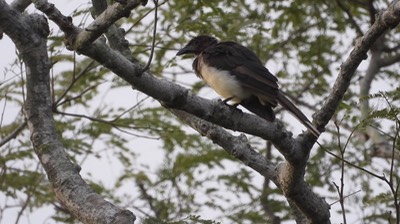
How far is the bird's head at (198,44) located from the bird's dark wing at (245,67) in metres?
0.40

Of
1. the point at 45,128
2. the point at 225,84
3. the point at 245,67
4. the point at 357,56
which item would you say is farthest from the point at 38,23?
the point at 245,67

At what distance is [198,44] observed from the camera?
693cm

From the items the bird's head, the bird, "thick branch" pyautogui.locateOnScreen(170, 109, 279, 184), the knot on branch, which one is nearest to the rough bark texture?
the knot on branch

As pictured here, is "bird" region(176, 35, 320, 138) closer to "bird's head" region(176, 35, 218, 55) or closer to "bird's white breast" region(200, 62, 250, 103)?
"bird's white breast" region(200, 62, 250, 103)

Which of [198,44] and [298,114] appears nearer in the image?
[298,114]

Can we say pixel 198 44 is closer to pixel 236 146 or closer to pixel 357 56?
pixel 236 146

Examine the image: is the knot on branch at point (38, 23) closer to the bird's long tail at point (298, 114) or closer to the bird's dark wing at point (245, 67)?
the bird's long tail at point (298, 114)

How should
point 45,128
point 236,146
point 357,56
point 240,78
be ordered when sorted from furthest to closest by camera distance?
point 240,78 → point 236,146 → point 45,128 → point 357,56

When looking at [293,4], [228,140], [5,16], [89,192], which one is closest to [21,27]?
[5,16]

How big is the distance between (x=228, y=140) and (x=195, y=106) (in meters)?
0.92

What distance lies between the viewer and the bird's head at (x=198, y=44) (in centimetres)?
690

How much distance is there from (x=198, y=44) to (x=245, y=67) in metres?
0.92

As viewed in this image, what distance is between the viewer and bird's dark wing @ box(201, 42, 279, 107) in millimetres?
5848

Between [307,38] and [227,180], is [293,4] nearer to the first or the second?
[307,38]
